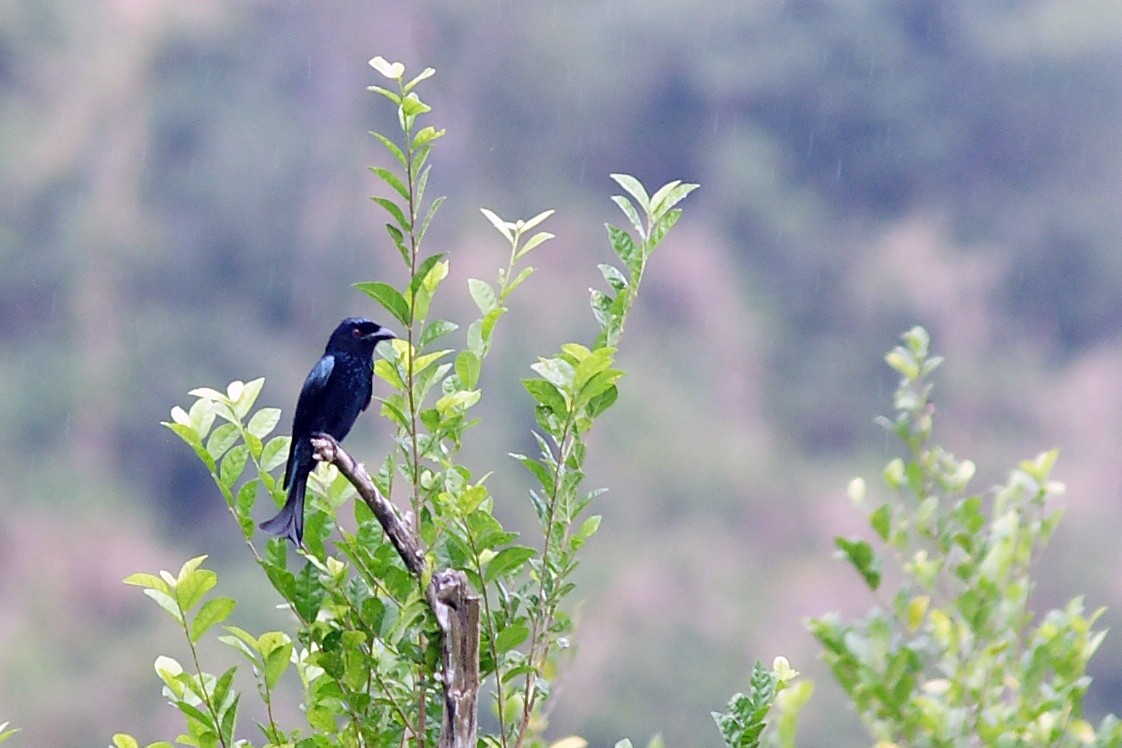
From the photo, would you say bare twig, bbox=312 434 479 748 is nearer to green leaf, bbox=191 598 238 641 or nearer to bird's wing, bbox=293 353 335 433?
green leaf, bbox=191 598 238 641

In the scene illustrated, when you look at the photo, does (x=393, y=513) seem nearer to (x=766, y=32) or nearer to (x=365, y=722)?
(x=365, y=722)

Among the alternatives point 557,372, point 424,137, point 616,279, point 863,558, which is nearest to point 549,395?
point 557,372

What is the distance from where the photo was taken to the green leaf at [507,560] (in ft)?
3.72

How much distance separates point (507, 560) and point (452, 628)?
73mm

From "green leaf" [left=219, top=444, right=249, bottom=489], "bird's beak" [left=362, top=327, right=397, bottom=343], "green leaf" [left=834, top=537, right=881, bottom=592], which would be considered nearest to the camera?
"green leaf" [left=834, top=537, right=881, bottom=592]

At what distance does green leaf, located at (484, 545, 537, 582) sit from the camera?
44.6 inches

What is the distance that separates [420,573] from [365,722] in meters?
0.13

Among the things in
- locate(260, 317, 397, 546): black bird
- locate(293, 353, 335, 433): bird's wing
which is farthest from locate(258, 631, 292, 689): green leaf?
locate(293, 353, 335, 433): bird's wing

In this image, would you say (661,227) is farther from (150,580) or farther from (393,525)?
(150,580)

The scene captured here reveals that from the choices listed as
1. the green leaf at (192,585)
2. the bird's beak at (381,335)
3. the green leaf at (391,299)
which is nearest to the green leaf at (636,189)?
the green leaf at (391,299)

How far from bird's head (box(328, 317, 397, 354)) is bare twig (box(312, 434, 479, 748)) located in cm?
70

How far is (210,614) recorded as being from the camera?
1.13 metres

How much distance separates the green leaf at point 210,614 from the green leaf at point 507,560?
0.21 m

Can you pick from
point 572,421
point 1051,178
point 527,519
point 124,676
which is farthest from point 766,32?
point 572,421
